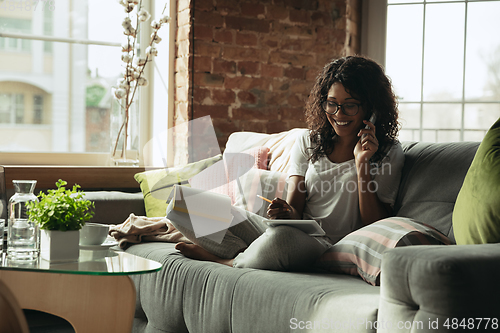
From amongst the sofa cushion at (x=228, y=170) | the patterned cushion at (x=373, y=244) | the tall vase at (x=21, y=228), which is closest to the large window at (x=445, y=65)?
the sofa cushion at (x=228, y=170)

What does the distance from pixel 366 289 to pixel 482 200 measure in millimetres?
360

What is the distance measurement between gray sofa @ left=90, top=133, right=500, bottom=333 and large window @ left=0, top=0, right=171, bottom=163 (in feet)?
4.65

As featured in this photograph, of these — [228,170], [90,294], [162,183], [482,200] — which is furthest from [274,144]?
[482,200]

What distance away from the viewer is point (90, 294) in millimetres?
1509

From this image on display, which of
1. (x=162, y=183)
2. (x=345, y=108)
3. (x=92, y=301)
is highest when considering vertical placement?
(x=345, y=108)

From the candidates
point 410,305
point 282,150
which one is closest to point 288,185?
point 282,150

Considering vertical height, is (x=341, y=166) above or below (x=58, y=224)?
above

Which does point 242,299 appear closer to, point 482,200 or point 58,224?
point 58,224

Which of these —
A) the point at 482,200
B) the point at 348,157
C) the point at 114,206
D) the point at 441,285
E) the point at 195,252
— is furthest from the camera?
the point at 114,206

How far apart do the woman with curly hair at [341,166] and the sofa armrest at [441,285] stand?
2.06 ft

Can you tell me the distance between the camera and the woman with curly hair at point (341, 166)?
69.8 inches

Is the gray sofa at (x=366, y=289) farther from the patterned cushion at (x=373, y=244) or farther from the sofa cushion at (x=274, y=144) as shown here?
the sofa cushion at (x=274, y=144)

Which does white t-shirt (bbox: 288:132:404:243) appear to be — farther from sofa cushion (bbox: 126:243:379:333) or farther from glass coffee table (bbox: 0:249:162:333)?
glass coffee table (bbox: 0:249:162:333)

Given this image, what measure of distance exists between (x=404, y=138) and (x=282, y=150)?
4.17ft
